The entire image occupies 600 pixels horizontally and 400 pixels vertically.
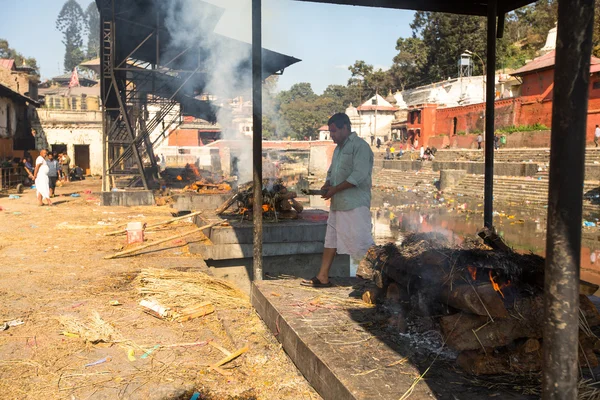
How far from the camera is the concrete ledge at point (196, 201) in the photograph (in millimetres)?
12609

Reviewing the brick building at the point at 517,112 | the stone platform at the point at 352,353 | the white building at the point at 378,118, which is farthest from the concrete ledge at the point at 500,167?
the white building at the point at 378,118

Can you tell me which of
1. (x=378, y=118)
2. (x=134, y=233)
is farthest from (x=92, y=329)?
(x=378, y=118)

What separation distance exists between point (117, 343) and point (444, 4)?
16.8 feet

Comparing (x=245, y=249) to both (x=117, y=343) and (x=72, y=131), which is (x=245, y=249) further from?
(x=72, y=131)

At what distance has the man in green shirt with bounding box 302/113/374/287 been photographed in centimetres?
509

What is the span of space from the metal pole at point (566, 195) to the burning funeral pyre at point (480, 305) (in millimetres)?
1080

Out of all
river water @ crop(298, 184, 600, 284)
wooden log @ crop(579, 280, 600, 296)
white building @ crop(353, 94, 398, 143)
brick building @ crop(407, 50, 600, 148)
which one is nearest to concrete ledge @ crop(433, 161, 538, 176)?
river water @ crop(298, 184, 600, 284)

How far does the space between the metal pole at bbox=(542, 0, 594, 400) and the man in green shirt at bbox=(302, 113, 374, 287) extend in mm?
3077

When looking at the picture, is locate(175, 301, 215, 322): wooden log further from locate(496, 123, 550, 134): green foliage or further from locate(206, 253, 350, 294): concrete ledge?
locate(496, 123, 550, 134): green foliage

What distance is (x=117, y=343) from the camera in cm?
427

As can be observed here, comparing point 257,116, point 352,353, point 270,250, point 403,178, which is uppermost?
point 257,116

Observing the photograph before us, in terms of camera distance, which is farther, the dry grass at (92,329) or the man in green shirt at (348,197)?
the man in green shirt at (348,197)

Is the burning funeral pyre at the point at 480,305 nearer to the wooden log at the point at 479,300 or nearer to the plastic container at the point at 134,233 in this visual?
the wooden log at the point at 479,300

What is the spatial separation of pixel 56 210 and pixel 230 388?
11.1 metres
